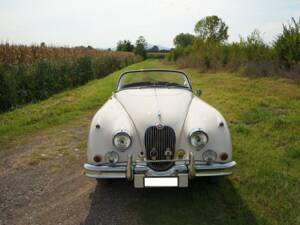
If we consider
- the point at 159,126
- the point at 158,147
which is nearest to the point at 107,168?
the point at 158,147

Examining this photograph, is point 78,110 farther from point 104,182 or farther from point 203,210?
point 203,210

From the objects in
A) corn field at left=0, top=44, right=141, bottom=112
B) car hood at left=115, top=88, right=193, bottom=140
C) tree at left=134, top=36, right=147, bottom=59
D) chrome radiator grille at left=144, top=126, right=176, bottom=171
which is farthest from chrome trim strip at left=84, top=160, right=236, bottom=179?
tree at left=134, top=36, right=147, bottom=59

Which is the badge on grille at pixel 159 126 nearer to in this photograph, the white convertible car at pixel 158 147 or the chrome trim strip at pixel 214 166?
the white convertible car at pixel 158 147

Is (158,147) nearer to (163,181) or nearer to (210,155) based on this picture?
(163,181)

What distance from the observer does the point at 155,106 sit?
3795mm

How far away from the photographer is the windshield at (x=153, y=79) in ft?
16.7

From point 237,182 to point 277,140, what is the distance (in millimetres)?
2075

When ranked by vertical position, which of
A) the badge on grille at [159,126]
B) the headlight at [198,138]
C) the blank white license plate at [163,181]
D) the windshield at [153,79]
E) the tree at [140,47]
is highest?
the tree at [140,47]

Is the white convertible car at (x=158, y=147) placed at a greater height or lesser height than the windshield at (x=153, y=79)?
lesser

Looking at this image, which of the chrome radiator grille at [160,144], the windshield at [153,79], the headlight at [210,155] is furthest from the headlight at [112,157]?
the windshield at [153,79]

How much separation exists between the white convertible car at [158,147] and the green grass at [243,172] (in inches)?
16.7

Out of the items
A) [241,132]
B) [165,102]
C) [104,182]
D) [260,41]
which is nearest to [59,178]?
[104,182]

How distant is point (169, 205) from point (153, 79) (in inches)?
99.9

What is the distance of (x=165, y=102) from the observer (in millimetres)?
3998
